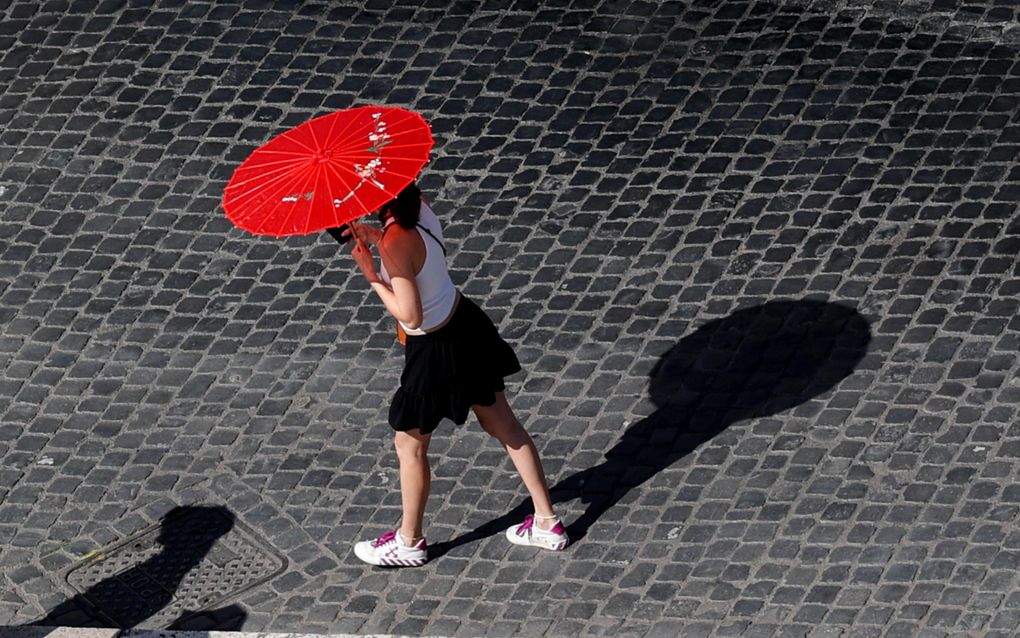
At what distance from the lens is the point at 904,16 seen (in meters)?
10.7

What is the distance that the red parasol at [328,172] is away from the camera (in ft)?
21.2

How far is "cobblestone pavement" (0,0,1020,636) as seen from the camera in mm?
7398

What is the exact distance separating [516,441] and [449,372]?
464mm

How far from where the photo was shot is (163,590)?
7.63m

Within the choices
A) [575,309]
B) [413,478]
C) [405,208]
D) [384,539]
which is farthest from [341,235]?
[575,309]

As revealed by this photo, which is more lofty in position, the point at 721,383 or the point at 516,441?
the point at 516,441

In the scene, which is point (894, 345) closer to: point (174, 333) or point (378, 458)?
point (378, 458)

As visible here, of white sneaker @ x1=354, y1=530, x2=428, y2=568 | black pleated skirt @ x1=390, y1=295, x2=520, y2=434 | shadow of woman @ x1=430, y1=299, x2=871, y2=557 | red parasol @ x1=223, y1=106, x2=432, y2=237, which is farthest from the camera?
shadow of woman @ x1=430, y1=299, x2=871, y2=557

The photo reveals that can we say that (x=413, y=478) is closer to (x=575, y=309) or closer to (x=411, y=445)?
(x=411, y=445)

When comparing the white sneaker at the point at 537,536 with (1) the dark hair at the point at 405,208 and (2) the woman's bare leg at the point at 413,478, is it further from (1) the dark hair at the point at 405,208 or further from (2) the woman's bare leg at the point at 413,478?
(1) the dark hair at the point at 405,208

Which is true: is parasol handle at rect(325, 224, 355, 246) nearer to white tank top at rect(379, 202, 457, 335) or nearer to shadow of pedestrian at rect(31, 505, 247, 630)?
white tank top at rect(379, 202, 457, 335)

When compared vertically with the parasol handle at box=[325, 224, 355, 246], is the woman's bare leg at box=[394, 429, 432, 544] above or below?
below

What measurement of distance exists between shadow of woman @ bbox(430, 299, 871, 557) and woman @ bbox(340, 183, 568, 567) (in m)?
0.22

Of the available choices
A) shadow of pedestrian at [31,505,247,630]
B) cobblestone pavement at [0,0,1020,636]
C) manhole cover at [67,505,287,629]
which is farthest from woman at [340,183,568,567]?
shadow of pedestrian at [31,505,247,630]
